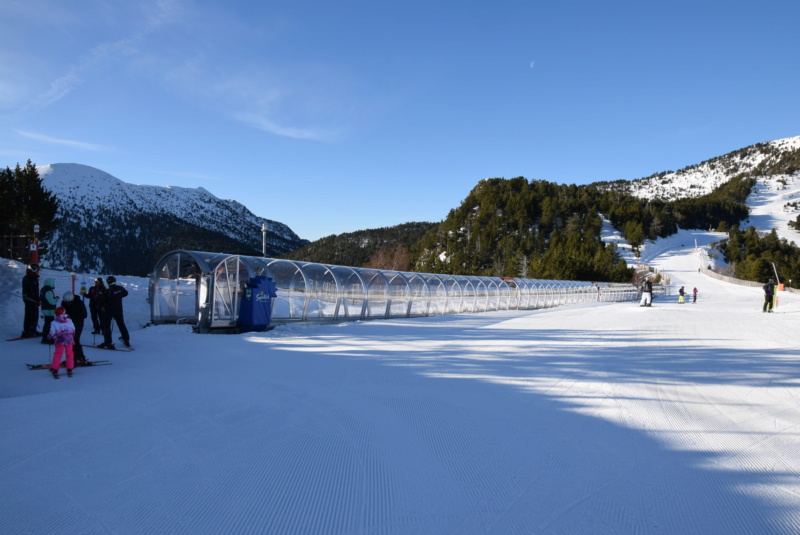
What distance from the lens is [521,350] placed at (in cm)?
912

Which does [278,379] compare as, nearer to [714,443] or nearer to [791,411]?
[714,443]

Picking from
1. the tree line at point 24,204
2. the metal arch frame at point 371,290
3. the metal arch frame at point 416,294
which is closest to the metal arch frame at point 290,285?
the metal arch frame at point 371,290

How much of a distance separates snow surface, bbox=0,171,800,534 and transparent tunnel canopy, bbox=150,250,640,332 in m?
4.32

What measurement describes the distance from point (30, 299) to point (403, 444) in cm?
1047

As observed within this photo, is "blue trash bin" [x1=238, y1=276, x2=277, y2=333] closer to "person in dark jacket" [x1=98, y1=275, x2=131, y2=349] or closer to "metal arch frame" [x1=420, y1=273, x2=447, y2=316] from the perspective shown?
"person in dark jacket" [x1=98, y1=275, x2=131, y2=349]

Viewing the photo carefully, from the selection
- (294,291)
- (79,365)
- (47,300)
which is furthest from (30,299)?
(294,291)

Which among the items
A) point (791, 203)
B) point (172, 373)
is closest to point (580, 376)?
point (172, 373)

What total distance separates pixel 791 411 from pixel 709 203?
598 feet

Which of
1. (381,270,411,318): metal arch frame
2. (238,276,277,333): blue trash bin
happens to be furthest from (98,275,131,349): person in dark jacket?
(381,270,411,318): metal arch frame

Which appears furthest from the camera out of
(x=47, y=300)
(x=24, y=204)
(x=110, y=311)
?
(x=24, y=204)

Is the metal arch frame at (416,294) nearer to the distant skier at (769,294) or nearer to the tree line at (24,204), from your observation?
the distant skier at (769,294)

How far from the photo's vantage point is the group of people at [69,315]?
6.69 meters

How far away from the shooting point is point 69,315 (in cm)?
827

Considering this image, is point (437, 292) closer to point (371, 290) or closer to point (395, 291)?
point (395, 291)
